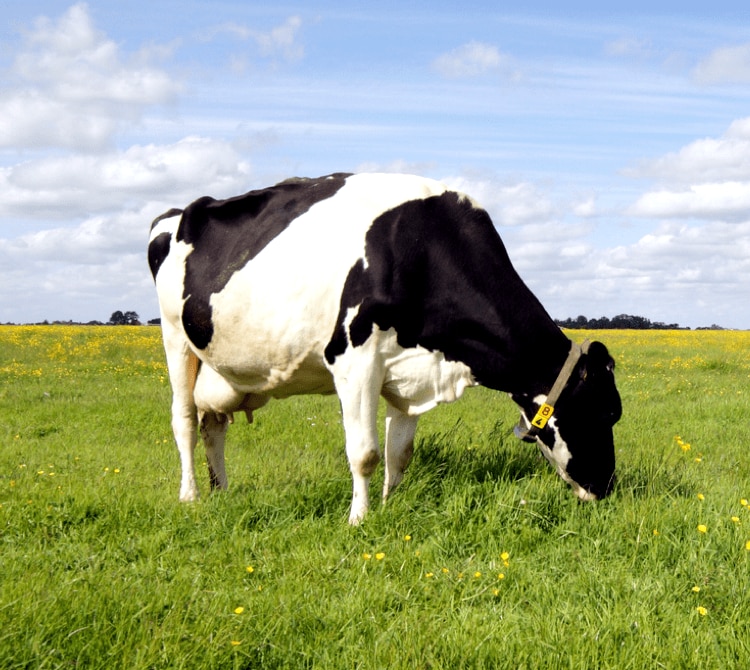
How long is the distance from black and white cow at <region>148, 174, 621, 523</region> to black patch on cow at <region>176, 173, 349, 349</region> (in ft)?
0.07

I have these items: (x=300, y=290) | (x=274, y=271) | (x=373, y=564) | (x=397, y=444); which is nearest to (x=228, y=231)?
(x=274, y=271)

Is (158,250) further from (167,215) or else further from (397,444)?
(397,444)

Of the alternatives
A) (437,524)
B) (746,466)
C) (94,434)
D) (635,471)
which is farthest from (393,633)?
(94,434)

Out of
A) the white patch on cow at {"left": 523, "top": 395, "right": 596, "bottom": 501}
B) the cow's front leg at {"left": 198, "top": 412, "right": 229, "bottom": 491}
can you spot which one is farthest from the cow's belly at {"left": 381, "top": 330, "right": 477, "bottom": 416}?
the cow's front leg at {"left": 198, "top": 412, "right": 229, "bottom": 491}

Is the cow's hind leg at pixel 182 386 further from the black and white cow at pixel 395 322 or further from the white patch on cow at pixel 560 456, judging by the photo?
the white patch on cow at pixel 560 456

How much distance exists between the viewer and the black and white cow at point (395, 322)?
19.5 ft

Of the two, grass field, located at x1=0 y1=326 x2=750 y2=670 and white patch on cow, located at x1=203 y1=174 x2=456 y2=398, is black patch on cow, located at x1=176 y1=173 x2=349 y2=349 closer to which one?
white patch on cow, located at x1=203 y1=174 x2=456 y2=398

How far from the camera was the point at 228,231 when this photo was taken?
22.8ft

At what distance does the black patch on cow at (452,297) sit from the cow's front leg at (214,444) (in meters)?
2.00

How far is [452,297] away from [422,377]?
0.60 m

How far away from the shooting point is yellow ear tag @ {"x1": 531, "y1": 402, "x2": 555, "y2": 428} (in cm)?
613

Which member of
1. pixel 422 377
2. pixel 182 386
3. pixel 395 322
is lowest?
pixel 182 386

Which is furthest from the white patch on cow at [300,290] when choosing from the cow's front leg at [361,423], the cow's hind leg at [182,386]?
the cow's hind leg at [182,386]

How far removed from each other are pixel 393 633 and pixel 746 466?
5.86 meters
